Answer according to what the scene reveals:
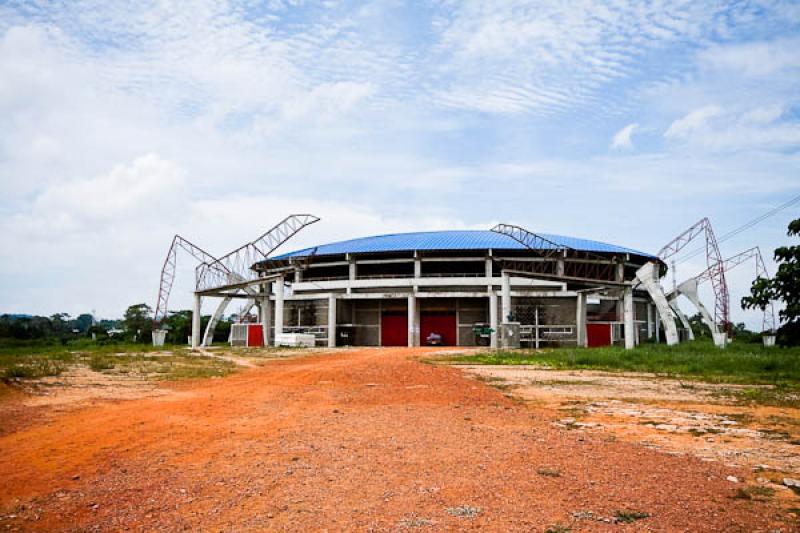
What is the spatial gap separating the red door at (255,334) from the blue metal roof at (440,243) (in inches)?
379

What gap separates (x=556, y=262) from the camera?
57.3 m

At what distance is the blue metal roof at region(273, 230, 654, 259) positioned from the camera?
56125 millimetres

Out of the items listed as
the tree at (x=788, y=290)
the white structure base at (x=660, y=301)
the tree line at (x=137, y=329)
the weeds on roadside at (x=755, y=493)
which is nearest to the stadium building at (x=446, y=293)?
the white structure base at (x=660, y=301)

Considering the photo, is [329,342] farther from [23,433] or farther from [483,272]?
[23,433]

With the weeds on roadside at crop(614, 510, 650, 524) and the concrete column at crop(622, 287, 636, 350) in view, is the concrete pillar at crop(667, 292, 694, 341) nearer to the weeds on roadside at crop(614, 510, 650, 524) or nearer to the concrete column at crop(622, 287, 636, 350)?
the concrete column at crop(622, 287, 636, 350)

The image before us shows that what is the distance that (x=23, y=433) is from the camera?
10.4 meters

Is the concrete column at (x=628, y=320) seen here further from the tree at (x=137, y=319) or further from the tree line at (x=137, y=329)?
the tree at (x=137, y=319)

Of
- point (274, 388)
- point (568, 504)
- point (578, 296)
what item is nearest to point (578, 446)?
point (568, 504)

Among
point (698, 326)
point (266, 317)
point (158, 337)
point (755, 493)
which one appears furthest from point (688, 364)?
point (698, 326)

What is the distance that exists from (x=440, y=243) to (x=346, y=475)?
50.6 metres

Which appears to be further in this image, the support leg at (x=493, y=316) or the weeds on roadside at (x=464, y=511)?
the support leg at (x=493, y=316)

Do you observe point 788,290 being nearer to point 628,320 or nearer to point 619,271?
point 628,320

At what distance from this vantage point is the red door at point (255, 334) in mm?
55750

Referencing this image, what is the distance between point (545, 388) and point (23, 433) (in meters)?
12.8
